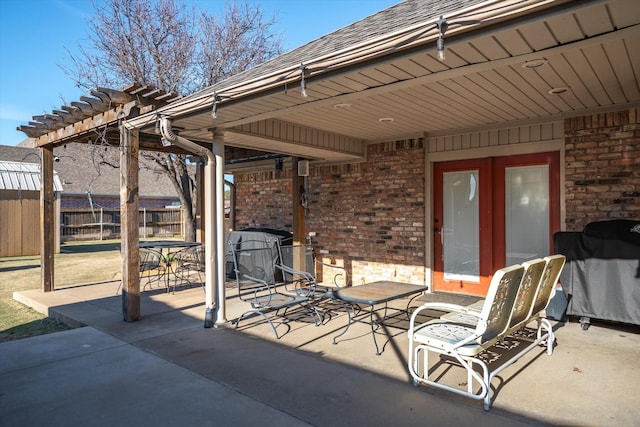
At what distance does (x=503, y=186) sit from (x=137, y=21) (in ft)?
41.6

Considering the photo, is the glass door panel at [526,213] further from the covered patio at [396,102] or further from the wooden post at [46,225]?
the wooden post at [46,225]

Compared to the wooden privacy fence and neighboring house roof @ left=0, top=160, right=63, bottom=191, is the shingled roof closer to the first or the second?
neighboring house roof @ left=0, top=160, right=63, bottom=191

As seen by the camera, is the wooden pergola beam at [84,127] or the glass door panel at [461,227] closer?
the wooden pergola beam at [84,127]

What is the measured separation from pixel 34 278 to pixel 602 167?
1123cm

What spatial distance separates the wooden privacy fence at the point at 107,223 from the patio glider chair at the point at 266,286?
15857 mm

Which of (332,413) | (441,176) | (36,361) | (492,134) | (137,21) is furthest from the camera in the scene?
(137,21)

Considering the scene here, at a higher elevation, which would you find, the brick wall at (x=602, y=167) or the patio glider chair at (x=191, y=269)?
the brick wall at (x=602, y=167)

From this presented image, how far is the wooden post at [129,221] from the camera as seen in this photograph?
5449mm

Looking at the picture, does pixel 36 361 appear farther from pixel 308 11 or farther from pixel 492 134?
pixel 308 11

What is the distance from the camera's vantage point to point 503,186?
250 inches

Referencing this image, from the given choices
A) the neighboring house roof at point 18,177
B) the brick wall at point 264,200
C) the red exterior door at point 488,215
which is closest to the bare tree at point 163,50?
the brick wall at point 264,200

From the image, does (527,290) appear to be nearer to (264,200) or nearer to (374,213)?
(374,213)

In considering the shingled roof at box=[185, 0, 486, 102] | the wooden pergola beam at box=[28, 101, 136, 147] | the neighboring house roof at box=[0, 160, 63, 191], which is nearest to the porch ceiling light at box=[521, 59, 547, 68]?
the shingled roof at box=[185, 0, 486, 102]

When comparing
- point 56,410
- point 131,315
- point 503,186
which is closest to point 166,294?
point 131,315
